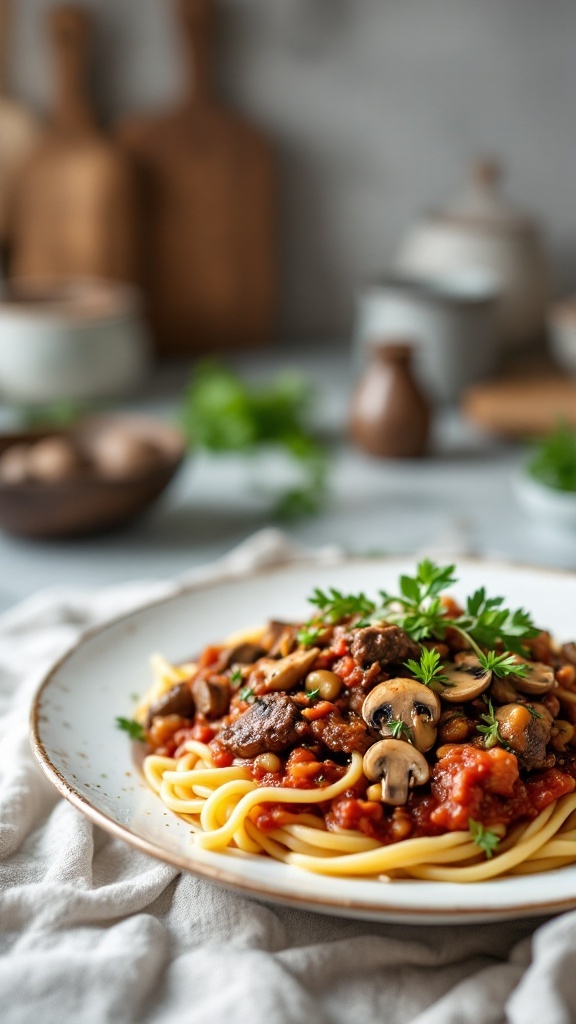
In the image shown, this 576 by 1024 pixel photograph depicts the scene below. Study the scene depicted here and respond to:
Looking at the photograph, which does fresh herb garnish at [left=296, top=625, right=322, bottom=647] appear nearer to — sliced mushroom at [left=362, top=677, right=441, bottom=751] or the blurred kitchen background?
sliced mushroom at [left=362, top=677, right=441, bottom=751]

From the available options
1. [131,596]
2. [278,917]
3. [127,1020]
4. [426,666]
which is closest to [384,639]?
[426,666]

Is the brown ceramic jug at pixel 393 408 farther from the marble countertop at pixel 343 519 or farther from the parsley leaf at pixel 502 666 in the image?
the parsley leaf at pixel 502 666

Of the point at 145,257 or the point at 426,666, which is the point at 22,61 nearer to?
the point at 145,257

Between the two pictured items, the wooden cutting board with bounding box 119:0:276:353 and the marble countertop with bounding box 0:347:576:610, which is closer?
the marble countertop with bounding box 0:347:576:610

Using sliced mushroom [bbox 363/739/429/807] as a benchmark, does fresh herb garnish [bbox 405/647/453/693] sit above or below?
above

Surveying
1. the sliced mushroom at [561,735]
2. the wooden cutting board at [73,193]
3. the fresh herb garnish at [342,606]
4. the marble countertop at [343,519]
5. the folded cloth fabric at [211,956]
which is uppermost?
the wooden cutting board at [73,193]

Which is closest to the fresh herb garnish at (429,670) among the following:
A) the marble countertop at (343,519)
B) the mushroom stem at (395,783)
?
the mushroom stem at (395,783)

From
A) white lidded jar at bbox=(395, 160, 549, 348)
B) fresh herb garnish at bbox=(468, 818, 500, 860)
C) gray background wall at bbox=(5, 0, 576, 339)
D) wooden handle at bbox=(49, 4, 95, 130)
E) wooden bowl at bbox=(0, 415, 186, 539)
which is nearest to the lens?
fresh herb garnish at bbox=(468, 818, 500, 860)

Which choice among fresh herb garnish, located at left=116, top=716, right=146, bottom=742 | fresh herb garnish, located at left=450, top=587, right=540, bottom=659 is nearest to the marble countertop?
fresh herb garnish, located at left=116, top=716, right=146, bottom=742
